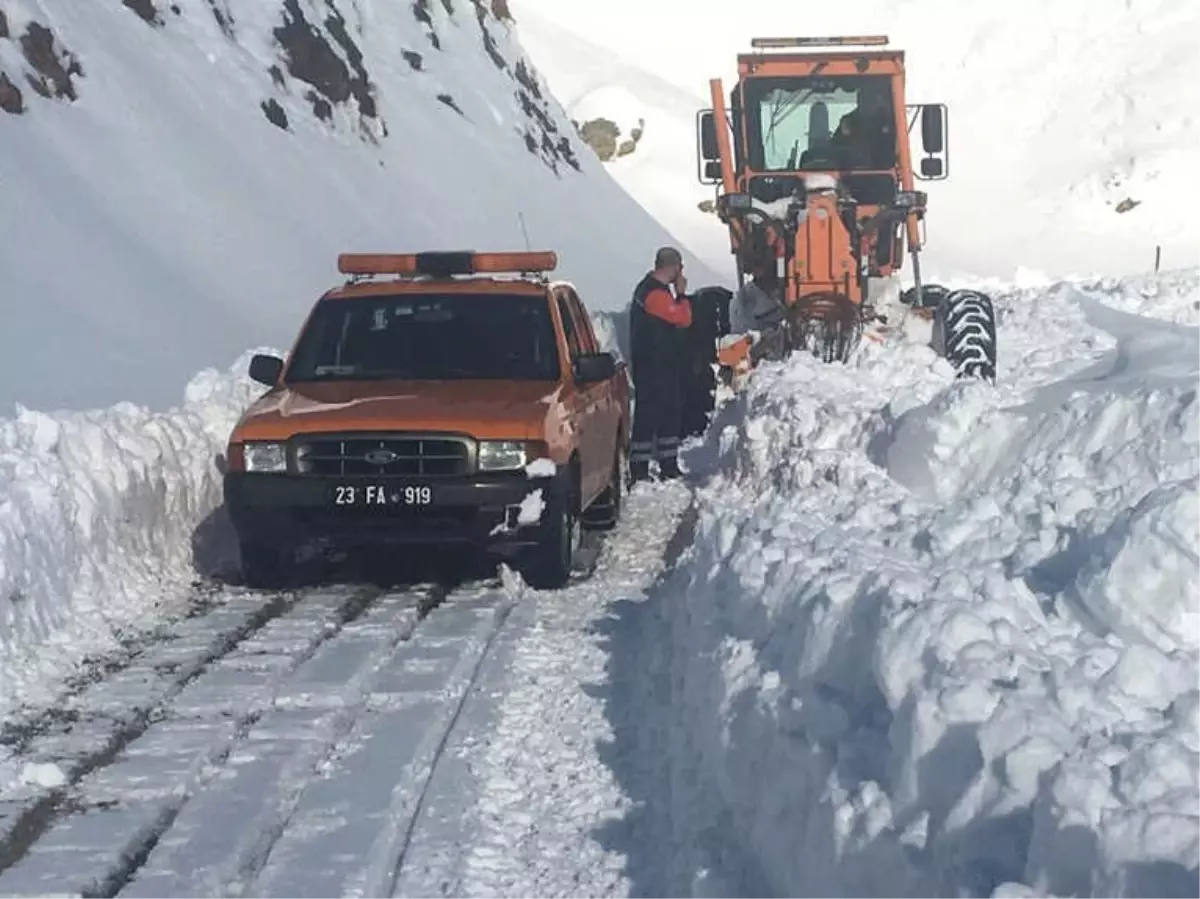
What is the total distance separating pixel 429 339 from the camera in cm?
998

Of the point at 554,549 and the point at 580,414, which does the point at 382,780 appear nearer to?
the point at 554,549

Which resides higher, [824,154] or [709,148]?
[709,148]

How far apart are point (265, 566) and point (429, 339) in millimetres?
1739

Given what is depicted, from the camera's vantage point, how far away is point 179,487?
10219 mm

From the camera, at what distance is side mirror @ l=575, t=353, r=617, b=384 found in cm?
994

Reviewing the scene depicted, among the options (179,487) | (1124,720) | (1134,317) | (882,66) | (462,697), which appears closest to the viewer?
(1124,720)

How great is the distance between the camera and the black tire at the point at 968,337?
13.5 m

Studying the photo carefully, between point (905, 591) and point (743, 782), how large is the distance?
0.77 metres

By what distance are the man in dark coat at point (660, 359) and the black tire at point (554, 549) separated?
13.1 ft

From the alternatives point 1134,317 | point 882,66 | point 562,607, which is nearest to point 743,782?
point 562,607

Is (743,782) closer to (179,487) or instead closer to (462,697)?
(462,697)

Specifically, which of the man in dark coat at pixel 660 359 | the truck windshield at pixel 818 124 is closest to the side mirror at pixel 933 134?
the truck windshield at pixel 818 124

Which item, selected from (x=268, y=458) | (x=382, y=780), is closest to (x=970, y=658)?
(x=382, y=780)

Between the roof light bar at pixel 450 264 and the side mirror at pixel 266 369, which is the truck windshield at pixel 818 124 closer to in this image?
the roof light bar at pixel 450 264
